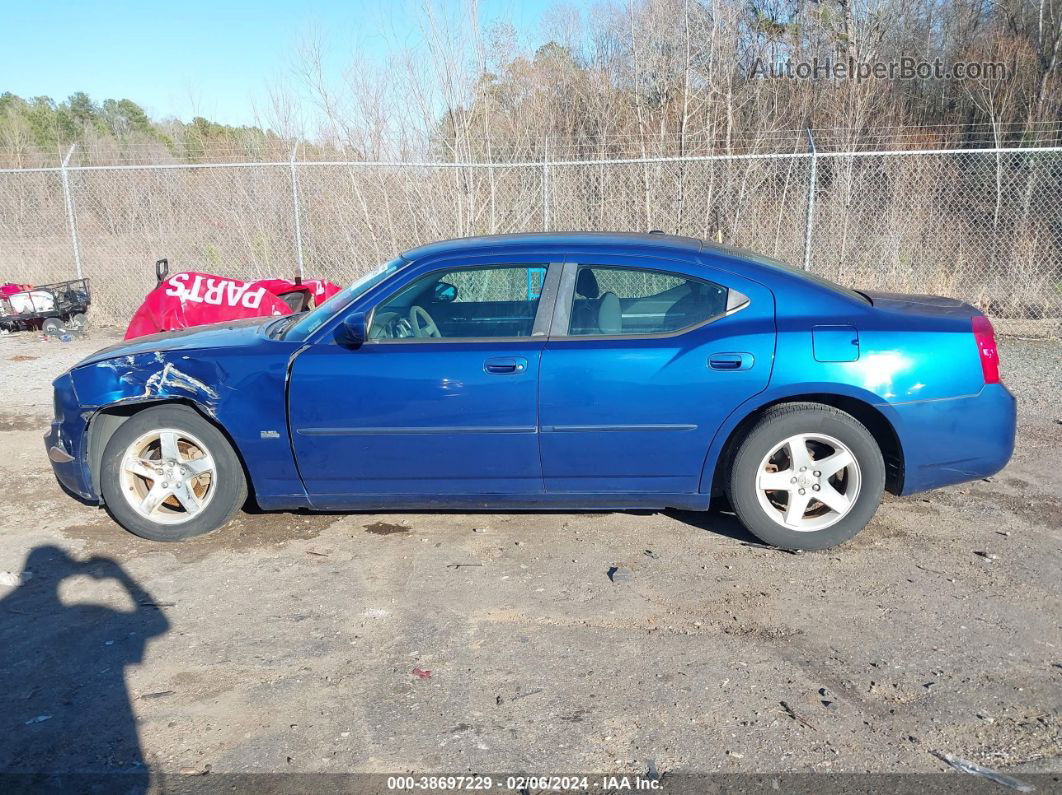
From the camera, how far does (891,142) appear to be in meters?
14.6

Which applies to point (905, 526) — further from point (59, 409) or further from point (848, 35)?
point (848, 35)

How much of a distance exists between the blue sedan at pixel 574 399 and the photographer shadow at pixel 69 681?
24.8 inches

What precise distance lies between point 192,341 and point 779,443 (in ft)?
10.3

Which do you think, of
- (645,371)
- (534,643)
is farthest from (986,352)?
(534,643)

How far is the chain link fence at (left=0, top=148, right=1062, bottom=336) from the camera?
1111 cm

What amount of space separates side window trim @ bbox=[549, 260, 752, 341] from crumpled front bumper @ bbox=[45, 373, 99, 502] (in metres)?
2.55

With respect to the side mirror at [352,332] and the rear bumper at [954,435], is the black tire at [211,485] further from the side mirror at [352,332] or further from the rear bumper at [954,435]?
the rear bumper at [954,435]

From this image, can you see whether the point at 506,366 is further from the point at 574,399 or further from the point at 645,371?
the point at 645,371

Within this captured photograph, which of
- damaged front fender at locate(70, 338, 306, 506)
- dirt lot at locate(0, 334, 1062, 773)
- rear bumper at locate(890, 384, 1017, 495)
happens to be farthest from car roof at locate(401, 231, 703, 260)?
dirt lot at locate(0, 334, 1062, 773)

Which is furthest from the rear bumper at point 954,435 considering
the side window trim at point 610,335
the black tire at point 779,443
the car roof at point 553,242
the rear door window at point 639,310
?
the car roof at point 553,242

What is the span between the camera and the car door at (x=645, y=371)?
3939mm

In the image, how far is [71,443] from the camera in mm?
4352

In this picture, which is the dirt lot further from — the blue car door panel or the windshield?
the windshield

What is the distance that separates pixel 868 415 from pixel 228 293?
235 inches
